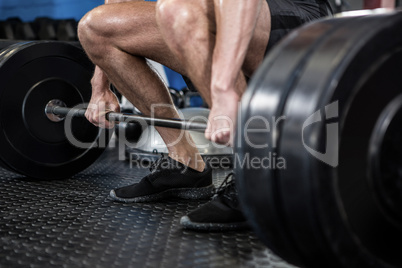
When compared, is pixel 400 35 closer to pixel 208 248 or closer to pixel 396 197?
pixel 396 197

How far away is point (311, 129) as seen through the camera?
631 mm

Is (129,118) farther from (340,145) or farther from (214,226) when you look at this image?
(340,145)

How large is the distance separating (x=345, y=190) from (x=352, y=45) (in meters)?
0.21

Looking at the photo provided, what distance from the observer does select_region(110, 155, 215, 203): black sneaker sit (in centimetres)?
133

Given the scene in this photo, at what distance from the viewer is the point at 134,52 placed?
4.37ft

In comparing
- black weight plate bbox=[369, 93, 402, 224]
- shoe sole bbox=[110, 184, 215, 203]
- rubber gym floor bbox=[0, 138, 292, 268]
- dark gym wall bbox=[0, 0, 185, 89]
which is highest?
dark gym wall bbox=[0, 0, 185, 89]

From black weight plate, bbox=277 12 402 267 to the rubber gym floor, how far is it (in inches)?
8.8

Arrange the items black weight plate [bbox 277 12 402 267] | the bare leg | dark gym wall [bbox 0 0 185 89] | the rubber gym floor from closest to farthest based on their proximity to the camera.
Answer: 1. black weight plate [bbox 277 12 402 267]
2. the rubber gym floor
3. the bare leg
4. dark gym wall [bbox 0 0 185 89]

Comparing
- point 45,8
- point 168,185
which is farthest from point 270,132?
point 45,8

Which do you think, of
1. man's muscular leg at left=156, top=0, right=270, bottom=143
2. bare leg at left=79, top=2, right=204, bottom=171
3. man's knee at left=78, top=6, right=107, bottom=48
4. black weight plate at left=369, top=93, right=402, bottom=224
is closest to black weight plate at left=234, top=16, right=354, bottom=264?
black weight plate at left=369, top=93, right=402, bottom=224

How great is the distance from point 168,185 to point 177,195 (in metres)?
0.05

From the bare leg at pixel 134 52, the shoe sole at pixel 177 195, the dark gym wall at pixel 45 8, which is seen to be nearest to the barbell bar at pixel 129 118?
the bare leg at pixel 134 52

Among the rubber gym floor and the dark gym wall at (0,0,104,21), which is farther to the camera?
the dark gym wall at (0,0,104,21)

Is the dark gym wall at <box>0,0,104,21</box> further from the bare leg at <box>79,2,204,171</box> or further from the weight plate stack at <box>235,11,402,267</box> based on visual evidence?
the weight plate stack at <box>235,11,402,267</box>
